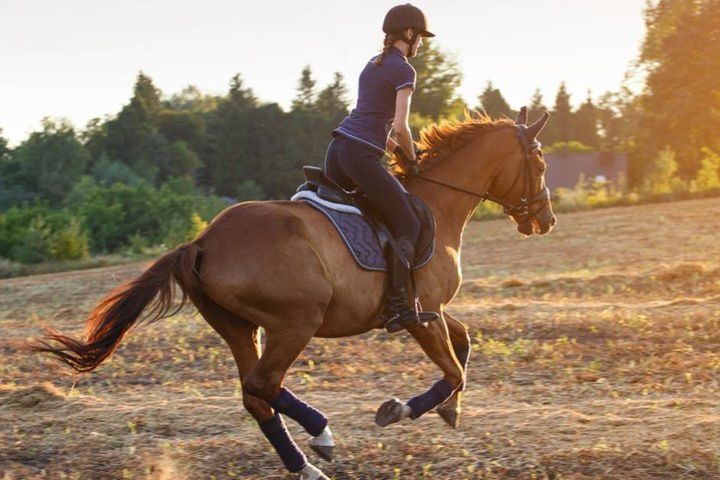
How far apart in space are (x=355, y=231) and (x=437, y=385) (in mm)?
1302

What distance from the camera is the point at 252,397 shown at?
5.91 m

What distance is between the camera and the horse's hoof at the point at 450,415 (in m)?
6.70

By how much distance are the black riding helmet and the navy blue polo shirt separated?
0.15 m

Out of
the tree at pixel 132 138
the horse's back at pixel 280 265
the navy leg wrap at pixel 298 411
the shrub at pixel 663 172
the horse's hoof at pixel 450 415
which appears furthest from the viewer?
the tree at pixel 132 138

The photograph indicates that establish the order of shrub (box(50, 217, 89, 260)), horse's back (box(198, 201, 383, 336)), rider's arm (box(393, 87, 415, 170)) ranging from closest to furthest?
1. horse's back (box(198, 201, 383, 336))
2. rider's arm (box(393, 87, 415, 170))
3. shrub (box(50, 217, 89, 260))

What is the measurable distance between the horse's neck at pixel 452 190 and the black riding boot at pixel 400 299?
1.88ft

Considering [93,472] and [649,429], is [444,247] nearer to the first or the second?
[649,429]

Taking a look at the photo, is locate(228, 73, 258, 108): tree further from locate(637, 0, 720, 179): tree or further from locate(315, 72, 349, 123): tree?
locate(637, 0, 720, 179): tree

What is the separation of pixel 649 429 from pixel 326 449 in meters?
2.41

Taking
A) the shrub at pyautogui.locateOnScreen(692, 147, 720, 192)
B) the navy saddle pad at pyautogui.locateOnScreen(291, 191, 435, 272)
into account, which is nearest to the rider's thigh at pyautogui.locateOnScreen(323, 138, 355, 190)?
the navy saddle pad at pyautogui.locateOnScreen(291, 191, 435, 272)

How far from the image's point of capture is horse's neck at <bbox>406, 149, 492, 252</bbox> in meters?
6.95

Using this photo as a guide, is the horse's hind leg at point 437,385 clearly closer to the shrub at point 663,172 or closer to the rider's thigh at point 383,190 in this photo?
the rider's thigh at point 383,190

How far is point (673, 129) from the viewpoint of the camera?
39562 mm

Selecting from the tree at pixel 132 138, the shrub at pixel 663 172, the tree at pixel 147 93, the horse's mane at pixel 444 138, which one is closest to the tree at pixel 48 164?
the tree at pixel 132 138
